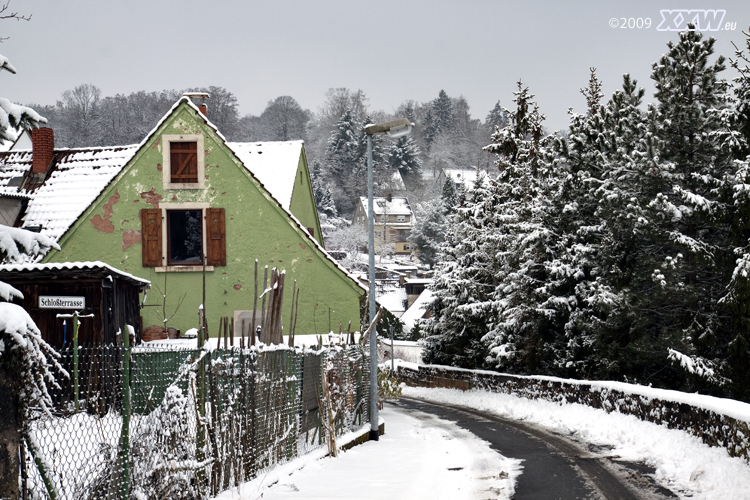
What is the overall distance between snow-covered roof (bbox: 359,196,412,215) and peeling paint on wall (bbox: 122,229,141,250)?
295ft

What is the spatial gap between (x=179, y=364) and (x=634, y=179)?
20202 mm

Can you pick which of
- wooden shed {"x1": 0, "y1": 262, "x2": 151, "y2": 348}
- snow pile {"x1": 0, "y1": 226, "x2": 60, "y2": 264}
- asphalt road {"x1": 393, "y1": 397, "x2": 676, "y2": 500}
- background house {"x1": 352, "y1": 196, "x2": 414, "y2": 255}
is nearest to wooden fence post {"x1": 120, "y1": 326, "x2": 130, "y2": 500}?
snow pile {"x1": 0, "y1": 226, "x2": 60, "y2": 264}

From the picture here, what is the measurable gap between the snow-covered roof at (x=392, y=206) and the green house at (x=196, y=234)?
89.3 m

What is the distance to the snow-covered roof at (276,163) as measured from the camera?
28000 millimetres

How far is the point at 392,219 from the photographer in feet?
389

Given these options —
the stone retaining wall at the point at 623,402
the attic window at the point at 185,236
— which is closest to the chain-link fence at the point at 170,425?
the stone retaining wall at the point at 623,402

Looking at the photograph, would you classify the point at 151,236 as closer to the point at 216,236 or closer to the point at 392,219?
the point at 216,236

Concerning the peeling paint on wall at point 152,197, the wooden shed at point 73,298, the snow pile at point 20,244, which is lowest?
the wooden shed at point 73,298

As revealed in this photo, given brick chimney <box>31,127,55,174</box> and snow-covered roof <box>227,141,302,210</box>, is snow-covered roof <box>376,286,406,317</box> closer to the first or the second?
snow-covered roof <box>227,141,302,210</box>

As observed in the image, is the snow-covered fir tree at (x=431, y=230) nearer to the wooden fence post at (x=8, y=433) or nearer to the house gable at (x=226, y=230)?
the house gable at (x=226, y=230)

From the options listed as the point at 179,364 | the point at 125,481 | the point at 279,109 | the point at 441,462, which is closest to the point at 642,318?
the point at 441,462

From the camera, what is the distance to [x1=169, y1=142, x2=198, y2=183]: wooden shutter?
24109 millimetres

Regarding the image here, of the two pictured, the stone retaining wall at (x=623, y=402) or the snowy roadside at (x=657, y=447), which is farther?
the stone retaining wall at (x=623, y=402)

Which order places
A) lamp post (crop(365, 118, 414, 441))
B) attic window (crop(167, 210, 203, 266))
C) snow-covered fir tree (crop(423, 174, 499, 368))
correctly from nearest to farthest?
1. lamp post (crop(365, 118, 414, 441))
2. attic window (crop(167, 210, 203, 266))
3. snow-covered fir tree (crop(423, 174, 499, 368))
